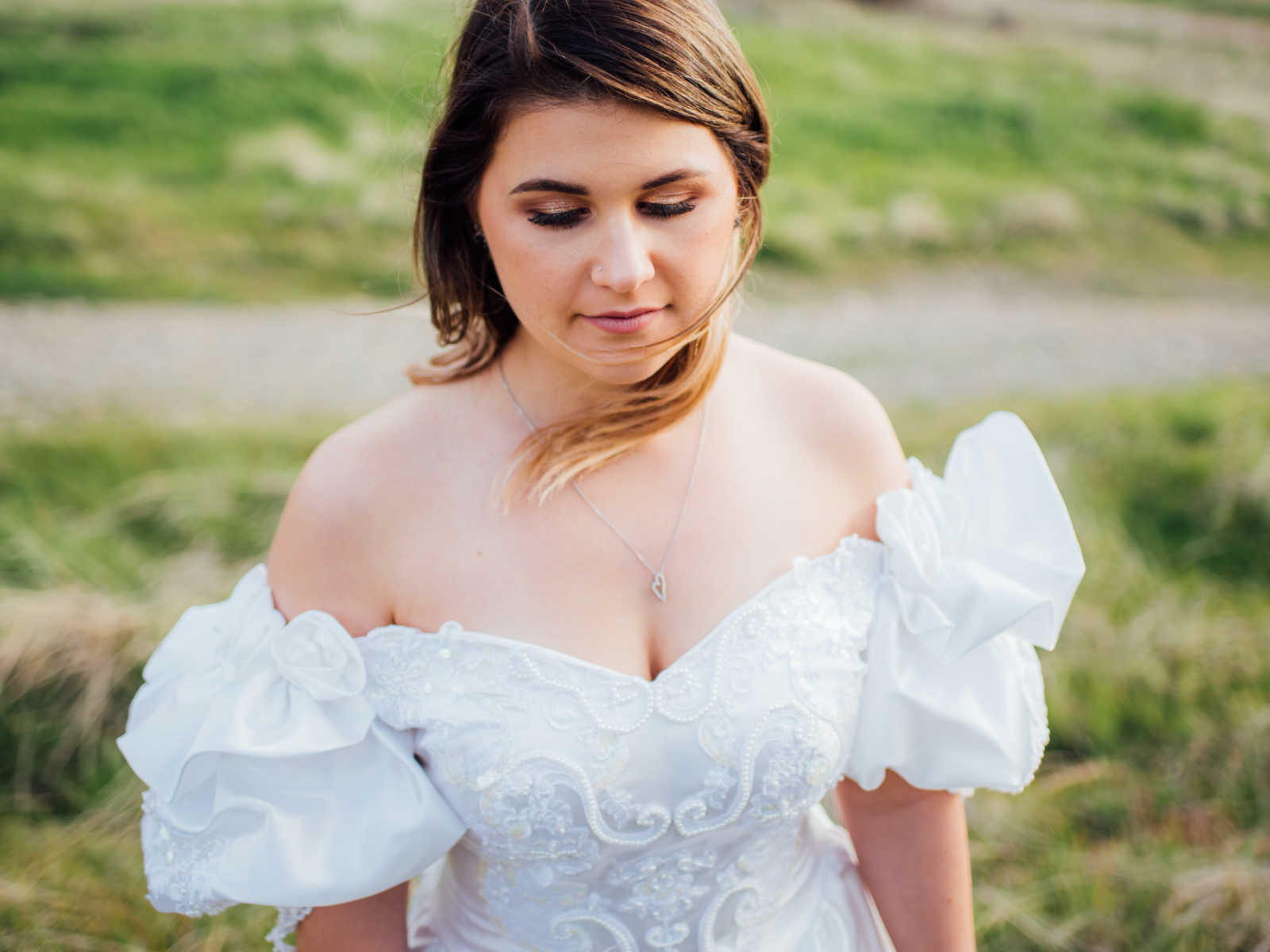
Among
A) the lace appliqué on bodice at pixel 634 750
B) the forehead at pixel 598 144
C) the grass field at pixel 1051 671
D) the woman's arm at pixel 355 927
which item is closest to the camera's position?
the forehead at pixel 598 144

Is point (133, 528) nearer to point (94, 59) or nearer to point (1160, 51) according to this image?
point (94, 59)

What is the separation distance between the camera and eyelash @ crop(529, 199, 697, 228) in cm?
117

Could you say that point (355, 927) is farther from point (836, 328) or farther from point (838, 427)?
point (836, 328)

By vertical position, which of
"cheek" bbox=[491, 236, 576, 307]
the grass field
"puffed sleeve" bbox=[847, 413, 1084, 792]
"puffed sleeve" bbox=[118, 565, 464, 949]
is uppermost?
"cheek" bbox=[491, 236, 576, 307]

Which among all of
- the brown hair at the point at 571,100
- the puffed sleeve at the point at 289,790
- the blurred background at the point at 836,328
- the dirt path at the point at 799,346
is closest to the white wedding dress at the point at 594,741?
the puffed sleeve at the point at 289,790

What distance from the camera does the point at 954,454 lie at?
161 cm

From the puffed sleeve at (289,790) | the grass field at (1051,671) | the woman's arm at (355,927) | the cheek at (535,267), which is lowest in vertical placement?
the grass field at (1051,671)

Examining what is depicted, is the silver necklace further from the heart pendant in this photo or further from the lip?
the lip

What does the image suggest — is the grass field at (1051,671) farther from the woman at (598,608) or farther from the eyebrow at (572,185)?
the eyebrow at (572,185)

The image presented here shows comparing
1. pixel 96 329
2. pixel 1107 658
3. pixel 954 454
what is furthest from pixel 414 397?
pixel 96 329

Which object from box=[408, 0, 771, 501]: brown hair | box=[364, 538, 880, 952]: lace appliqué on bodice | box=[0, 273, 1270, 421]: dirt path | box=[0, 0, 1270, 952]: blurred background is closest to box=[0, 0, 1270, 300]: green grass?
box=[0, 0, 1270, 952]: blurred background

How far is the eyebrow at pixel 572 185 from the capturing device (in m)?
1.14

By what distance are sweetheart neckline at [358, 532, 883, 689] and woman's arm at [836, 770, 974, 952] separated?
1.25 feet

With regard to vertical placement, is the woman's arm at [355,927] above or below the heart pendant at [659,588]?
below
